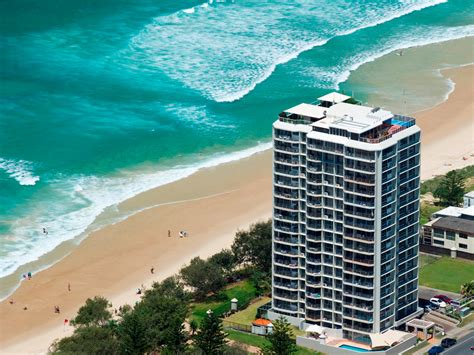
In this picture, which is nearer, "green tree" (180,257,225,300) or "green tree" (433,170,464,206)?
"green tree" (180,257,225,300)

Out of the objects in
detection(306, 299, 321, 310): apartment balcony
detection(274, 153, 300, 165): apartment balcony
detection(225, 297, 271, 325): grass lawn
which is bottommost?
detection(225, 297, 271, 325): grass lawn

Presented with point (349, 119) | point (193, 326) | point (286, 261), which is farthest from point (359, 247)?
point (193, 326)

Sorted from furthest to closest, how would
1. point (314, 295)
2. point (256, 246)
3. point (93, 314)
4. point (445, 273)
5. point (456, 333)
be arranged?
1. point (445, 273)
2. point (256, 246)
3. point (93, 314)
4. point (456, 333)
5. point (314, 295)

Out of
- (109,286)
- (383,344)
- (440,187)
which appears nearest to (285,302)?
(383,344)

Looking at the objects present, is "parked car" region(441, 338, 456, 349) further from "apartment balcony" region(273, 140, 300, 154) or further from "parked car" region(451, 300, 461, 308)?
"apartment balcony" region(273, 140, 300, 154)

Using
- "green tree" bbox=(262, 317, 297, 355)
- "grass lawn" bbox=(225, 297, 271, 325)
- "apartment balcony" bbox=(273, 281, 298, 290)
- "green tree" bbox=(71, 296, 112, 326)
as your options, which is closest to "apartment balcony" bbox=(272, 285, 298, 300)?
"apartment balcony" bbox=(273, 281, 298, 290)

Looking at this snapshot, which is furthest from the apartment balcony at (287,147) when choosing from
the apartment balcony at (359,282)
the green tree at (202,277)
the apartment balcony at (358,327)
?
the green tree at (202,277)

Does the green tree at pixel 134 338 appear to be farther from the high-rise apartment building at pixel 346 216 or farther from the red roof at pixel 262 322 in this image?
the high-rise apartment building at pixel 346 216

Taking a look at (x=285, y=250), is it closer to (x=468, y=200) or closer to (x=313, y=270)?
(x=313, y=270)
